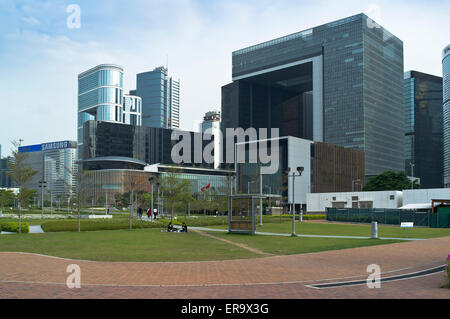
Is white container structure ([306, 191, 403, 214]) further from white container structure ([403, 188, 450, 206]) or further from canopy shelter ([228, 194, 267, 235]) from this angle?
canopy shelter ([228, 194, 267, 235])

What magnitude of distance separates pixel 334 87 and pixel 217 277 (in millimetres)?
156643

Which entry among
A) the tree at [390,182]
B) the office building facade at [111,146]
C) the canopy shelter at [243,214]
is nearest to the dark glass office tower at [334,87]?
the tree at [390,182]

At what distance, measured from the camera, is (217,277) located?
12070 mm

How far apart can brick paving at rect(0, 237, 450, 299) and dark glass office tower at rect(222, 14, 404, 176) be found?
148 meters

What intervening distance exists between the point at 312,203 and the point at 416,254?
89.4m

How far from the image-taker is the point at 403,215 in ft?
166

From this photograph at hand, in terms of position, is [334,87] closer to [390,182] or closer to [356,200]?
[390,182]

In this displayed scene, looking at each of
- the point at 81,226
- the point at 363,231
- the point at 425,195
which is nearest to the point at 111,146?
the point at 425,195

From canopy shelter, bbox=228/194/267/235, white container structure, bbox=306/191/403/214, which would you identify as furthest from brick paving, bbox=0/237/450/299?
white container structure, bbox=306/191/403/214

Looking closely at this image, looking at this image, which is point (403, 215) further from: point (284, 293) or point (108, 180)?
point (108, 180)

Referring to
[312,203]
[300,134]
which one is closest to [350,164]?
[312,203]

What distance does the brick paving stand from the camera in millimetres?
9883

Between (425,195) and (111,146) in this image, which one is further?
(111,146)

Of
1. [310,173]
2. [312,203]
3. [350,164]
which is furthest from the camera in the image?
[350,164]
